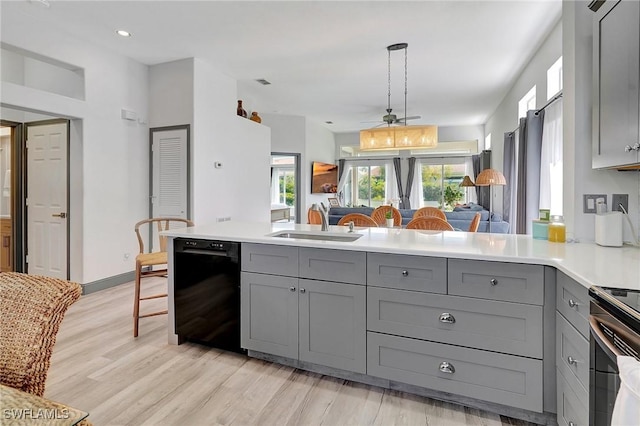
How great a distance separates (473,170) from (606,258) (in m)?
8.65

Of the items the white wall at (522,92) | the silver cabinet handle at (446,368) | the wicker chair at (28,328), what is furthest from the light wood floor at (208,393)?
the white wall at (522,92)

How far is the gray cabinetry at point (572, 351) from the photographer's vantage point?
53.0 inches

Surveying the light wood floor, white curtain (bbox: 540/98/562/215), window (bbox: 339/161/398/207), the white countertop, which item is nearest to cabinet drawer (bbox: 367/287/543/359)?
the white countertop

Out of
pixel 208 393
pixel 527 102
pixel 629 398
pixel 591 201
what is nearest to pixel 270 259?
pixel 208 393

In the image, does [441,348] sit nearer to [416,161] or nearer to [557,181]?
[557,181]

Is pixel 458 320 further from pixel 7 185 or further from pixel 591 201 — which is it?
pixel 7 185

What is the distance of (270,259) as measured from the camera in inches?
90.5

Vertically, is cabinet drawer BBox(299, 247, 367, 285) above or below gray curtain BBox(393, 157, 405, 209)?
below

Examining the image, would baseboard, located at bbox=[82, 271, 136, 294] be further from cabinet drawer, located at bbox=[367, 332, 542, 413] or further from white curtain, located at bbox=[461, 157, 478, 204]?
white curtain, located at bbox=[461, 157, 478, 204]

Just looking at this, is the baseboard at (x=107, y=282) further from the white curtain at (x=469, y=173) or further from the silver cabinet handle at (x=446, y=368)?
the white curtain at (x=469, y=173)

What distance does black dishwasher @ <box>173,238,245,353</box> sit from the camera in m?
2.42

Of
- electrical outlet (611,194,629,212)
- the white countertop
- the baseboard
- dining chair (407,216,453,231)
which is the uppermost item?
electrical outlet (611,194,629,212)

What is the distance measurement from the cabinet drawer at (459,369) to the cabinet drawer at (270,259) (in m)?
0.65

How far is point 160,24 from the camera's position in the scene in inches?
144
